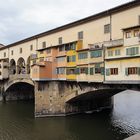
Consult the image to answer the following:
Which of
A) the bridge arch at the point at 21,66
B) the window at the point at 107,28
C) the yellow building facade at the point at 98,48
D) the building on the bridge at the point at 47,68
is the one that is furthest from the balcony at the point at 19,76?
the window at the point at 107,28

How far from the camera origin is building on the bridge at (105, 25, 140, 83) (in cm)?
2303

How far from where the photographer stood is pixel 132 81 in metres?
23.5

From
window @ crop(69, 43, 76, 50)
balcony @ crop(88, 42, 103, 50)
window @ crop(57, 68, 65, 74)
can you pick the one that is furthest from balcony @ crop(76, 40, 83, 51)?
window @ crop(57, 68, 65, 74)

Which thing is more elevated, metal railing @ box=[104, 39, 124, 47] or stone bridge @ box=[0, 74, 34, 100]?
metal railing @ box=[104, 39, 124, 47]

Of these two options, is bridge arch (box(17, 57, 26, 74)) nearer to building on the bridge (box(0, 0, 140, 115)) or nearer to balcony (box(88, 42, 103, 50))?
building on the bridge (box(0, 0, 140, 115))

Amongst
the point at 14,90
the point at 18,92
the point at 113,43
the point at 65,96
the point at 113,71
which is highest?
the point at 113,43

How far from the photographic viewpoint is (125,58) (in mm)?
24141

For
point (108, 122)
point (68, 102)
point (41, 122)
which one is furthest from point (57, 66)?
point (108, 122)

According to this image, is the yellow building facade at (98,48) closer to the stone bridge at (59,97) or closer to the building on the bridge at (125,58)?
the building on the bridge at (125,58)

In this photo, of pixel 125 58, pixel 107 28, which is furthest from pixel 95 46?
pixel 125 58

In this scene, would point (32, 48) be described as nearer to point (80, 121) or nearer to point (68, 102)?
point (68, 102)

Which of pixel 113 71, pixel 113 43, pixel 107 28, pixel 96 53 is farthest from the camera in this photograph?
pixel 107 28

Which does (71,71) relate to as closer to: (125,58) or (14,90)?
(125,58)

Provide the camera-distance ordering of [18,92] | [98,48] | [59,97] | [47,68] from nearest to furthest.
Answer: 1. [98,48]
2. [59,97]
3. [47,68]
4. [18,92]
